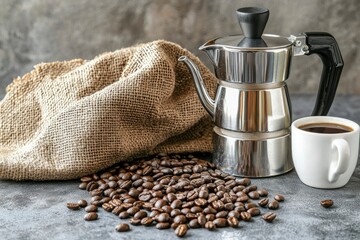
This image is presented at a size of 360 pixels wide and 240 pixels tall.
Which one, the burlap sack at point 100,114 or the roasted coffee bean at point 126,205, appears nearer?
the roasted coffee bean at point 126,205

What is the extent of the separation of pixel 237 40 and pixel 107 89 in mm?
275

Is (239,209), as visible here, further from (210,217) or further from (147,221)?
(147,221)

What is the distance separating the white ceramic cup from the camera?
1.40 meters

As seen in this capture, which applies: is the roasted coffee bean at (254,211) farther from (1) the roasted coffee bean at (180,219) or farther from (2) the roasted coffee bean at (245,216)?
(1) the roasted coffee bean at (180,219)

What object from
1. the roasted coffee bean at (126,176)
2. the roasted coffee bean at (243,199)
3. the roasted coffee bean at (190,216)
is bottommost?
the roasted coffee bean at (243,199)

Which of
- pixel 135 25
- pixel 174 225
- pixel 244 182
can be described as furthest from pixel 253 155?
pixel 135 25

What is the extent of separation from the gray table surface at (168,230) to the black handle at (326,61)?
0.15 metres

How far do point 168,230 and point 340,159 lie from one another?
336 mm

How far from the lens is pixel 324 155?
1408 millimetres

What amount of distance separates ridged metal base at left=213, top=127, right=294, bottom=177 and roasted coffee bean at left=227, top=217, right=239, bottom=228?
0.67 ft

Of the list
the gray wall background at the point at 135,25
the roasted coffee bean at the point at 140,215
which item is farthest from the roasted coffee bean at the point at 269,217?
the gray wall background at the point at 135,25

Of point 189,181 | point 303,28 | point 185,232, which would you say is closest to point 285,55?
point 189,181

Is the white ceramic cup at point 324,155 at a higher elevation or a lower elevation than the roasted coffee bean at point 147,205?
higher

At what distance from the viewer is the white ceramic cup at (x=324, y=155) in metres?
1.40
